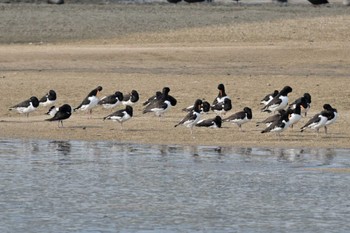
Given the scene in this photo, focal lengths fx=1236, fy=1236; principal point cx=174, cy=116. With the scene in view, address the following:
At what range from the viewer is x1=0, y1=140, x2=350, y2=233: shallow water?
13.9 metres

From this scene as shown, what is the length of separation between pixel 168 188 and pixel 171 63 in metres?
14.3

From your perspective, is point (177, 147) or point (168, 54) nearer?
point (177, 147)

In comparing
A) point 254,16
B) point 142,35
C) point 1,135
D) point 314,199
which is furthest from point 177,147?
point 254,16

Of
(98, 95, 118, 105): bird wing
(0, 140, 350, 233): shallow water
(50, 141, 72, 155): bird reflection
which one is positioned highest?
(98, 95, 118, 105): bird wing

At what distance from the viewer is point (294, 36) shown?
3653cm

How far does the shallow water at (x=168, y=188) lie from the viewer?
1386 cm

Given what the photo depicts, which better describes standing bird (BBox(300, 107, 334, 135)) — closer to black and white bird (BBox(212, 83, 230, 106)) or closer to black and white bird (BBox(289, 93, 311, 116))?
black and white bird (BBox(289, 93, 311, 116))

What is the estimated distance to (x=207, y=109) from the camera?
22.3m

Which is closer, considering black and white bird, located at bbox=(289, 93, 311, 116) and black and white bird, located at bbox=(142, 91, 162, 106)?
black and white bird, located at bbox=(289, 93, 311, 116)

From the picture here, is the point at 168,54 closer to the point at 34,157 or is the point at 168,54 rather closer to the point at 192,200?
the point at 34,157

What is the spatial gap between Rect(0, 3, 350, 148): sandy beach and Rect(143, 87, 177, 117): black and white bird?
228 mm

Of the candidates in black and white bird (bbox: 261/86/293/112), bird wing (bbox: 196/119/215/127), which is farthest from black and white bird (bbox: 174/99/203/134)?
black and white bird (bbox: 261/86/293/112)

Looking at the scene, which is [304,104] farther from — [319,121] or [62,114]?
[62,114]

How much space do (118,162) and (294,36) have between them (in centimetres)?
1916
